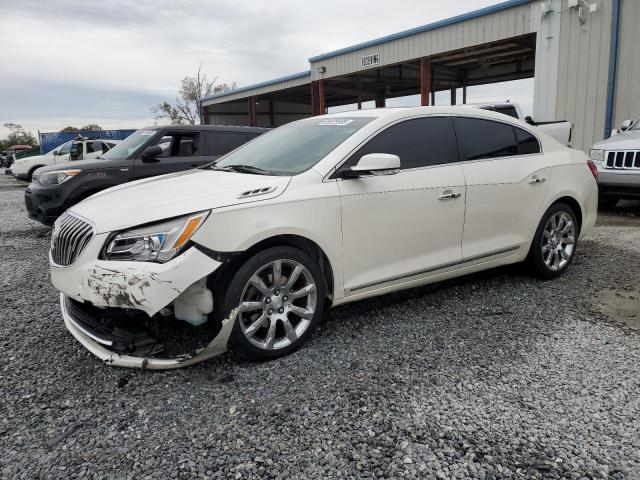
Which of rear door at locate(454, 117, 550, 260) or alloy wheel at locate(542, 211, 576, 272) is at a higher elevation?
rear door at locate(454, 117, 550, 260)

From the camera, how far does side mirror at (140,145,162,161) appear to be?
7.02m

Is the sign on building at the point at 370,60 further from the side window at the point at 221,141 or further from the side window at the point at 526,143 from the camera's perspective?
the side window at the point at 526,143

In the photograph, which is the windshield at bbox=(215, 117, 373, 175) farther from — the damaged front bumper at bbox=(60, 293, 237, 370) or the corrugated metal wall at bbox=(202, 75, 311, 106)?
the corrugated metal wall at bbox=(202, 75, 311, 106)

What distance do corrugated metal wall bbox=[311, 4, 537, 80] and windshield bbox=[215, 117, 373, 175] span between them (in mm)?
10125

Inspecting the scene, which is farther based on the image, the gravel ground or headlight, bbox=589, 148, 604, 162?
headlight, bbox=589, 148, 604, 162

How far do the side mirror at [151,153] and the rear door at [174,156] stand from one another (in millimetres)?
20

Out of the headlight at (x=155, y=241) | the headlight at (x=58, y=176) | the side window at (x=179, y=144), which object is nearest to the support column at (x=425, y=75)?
the side window at (x=179, y=144)

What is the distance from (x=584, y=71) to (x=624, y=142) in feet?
12.9

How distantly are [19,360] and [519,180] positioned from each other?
13.3 ft

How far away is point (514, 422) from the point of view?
2.41 metres

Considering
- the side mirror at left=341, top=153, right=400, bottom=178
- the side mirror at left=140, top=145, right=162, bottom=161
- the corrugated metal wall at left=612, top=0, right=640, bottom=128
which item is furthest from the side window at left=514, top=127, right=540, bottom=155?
the corrugated metal wall at left=612, top=0, right=640, bottom=128

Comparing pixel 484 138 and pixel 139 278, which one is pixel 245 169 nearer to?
pixel 139 278

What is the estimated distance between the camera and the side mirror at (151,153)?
702cm

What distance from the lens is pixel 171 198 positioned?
2.97m
